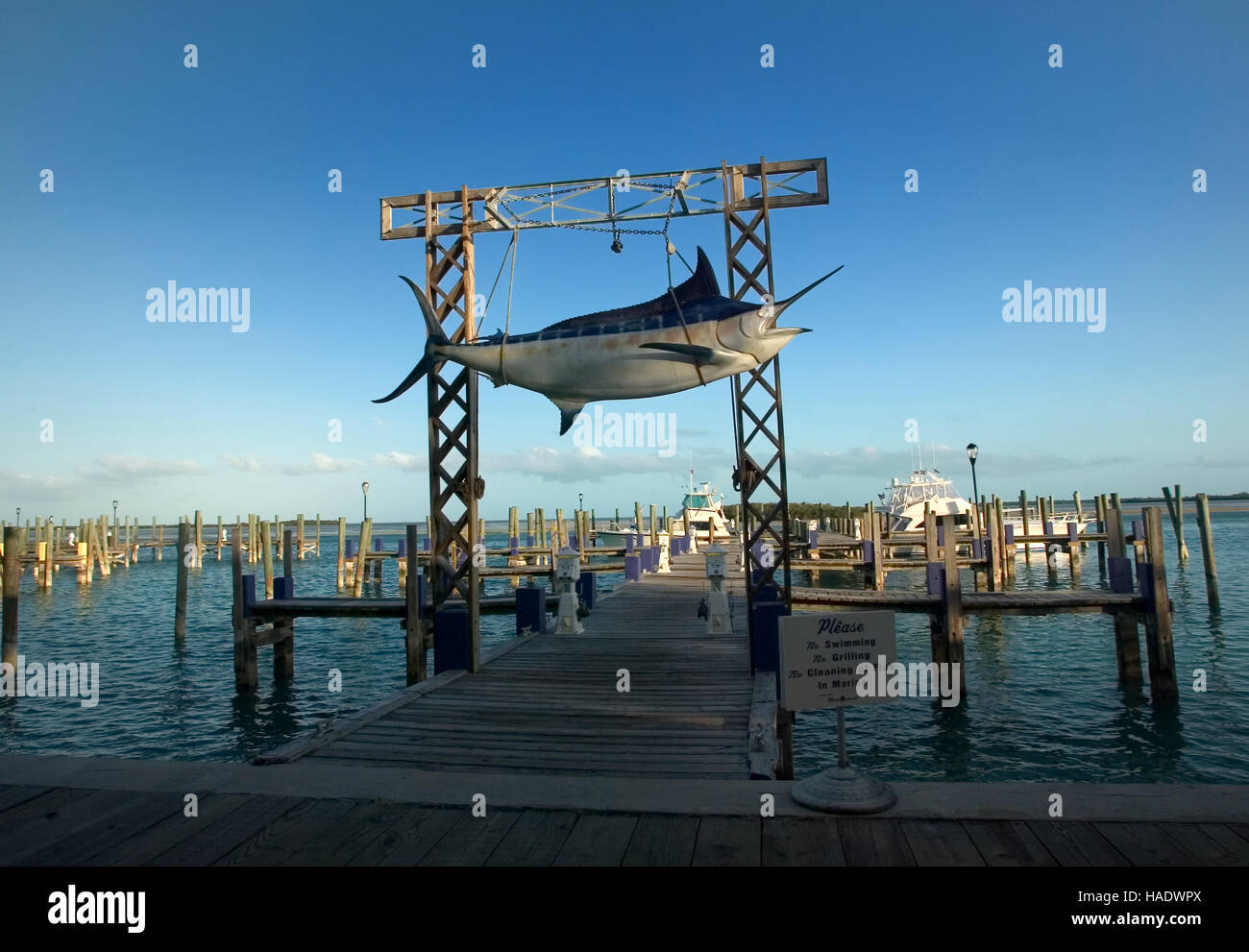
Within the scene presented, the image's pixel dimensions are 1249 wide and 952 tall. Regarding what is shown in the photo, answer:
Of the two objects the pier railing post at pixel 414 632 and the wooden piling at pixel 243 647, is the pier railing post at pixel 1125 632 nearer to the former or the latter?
the pier railing post at pixel 414 632

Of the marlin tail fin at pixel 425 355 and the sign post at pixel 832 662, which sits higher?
the marlin tail fin at pixel 425 355

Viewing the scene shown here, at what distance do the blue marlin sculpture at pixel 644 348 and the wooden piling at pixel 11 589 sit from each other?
603 inches

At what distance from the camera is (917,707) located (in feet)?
45.8

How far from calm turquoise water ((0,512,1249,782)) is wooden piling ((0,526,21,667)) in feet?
6.52

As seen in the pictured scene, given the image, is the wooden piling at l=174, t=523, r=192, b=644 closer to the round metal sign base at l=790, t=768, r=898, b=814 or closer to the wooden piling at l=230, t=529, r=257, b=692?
the wooden piling at l=230, t=529, r=257, b=692

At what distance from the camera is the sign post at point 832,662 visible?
445 centimetres

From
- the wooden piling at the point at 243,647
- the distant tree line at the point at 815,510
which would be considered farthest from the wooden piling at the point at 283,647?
the distant tree line at the point at 815,510

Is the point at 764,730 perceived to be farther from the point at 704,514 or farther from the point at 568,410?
Result: the point at 704,514

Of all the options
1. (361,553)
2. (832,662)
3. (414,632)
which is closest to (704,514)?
(361,553)

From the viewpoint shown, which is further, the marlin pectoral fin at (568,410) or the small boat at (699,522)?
the small boat at (699,522)

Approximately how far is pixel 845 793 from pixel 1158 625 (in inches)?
510

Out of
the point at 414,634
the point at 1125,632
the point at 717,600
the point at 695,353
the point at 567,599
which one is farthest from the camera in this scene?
the point at 1125,632
